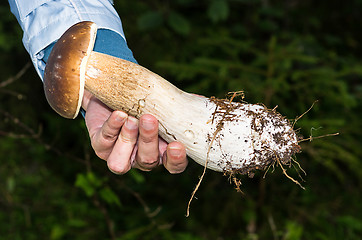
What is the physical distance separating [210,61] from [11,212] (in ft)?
7.75

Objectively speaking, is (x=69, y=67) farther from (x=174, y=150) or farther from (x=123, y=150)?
(x=174, y=150)

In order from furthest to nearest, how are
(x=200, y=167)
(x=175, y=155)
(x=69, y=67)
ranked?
(x=200, y=167)
(x=175, y=155)
(x=69, y=67)

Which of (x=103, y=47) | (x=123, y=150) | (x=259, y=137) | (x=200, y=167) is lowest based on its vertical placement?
(x=200, y=167)

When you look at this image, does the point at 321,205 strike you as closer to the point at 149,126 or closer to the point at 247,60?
the point at 247,60

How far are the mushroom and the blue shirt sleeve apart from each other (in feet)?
0.41

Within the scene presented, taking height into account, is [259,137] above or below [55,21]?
below

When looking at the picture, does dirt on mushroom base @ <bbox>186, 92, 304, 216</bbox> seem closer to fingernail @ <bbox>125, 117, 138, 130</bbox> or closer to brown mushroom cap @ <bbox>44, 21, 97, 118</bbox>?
fingernail @ <bbox>125, 117, 138, 130</bbox>

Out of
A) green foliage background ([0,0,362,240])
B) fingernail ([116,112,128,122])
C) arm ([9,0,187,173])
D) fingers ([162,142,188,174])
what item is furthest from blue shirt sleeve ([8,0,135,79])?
green foliage background ([0,0,362,240])

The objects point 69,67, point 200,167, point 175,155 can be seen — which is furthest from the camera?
point 200,167

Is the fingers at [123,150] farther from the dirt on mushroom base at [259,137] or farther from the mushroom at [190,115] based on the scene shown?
the dirt on mushroom base at [259,137]

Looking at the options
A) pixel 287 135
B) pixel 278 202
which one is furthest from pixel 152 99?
pixel 278 202

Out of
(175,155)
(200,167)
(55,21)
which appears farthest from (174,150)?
(200,167)

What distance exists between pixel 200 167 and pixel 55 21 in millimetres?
2029

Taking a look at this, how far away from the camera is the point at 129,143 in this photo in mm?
1431
